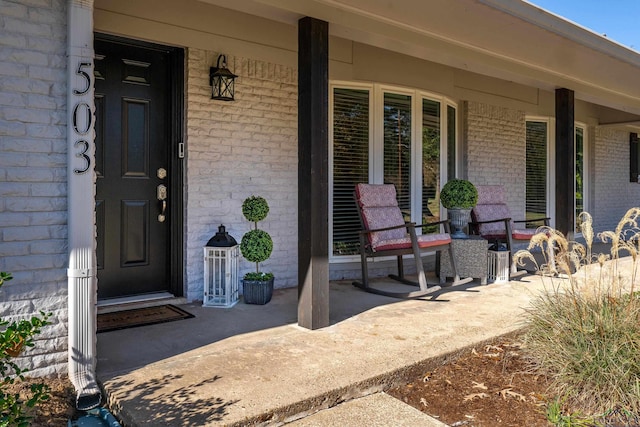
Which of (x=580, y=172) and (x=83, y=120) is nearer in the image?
(x=83, y=120)

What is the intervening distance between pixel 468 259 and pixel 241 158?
7.98ft

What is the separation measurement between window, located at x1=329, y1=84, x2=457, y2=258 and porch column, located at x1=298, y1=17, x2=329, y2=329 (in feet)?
5.91

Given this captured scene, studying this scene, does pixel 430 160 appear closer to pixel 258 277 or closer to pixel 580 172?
pixel 258 277

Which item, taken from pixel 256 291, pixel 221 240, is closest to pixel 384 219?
pixel 256 291

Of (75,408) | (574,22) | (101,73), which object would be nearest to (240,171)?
(101,73)

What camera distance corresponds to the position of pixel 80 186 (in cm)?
234

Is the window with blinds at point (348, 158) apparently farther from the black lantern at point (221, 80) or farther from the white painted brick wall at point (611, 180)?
the white painted brick wall at point (611, 180)

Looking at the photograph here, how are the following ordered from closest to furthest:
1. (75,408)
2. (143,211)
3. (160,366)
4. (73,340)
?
1. (75,408)
2. (73,340)
3. (160,366)
4. (143,211)

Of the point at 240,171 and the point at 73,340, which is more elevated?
the point at 240,171

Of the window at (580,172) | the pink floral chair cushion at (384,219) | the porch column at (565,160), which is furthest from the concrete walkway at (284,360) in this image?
the window at (580,172)

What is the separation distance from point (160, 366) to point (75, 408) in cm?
43

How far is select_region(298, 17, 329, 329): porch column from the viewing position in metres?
3.15

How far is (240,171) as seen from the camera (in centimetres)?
433

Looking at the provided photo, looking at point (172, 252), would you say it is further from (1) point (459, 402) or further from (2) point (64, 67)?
(1) point (459, 402)
